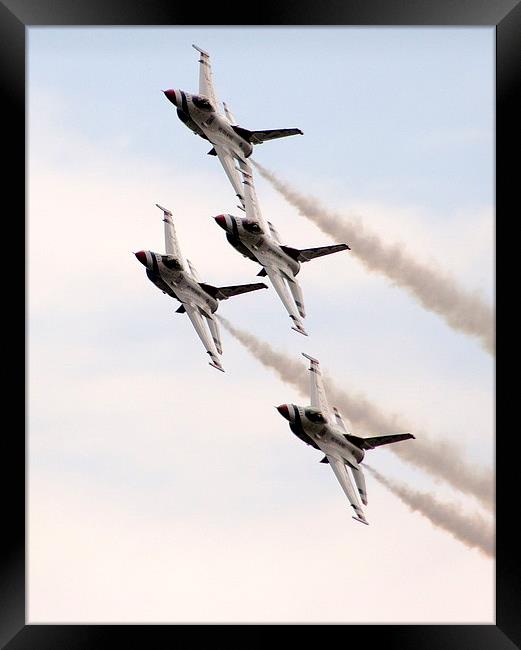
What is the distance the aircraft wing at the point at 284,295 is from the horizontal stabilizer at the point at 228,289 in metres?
0.72

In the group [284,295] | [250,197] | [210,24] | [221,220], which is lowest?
[284,295]

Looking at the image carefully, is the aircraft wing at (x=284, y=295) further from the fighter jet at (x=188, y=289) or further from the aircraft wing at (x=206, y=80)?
the aircraft wing at (x=206, y=80)

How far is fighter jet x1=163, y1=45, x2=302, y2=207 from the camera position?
31.2 meters

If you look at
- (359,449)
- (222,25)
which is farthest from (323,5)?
(359,449)

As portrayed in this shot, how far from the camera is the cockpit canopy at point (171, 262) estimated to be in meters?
31.7

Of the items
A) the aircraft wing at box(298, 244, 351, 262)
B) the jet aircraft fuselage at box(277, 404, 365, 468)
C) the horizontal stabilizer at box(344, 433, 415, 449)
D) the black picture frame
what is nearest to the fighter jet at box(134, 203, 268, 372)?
the aircraft wing at box(298, 244, 351, 262)

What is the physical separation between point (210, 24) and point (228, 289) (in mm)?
9969

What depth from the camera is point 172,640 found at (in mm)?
24031

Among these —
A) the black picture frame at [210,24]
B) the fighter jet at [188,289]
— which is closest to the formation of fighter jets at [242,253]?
the fighter jet at [188,289]

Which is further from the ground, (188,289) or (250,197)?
(250,197)

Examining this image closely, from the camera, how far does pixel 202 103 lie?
31.2m

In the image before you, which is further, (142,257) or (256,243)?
(142,257)

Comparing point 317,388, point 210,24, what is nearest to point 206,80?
point 210,24

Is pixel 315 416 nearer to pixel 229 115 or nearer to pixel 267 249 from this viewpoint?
pixel 267 249
